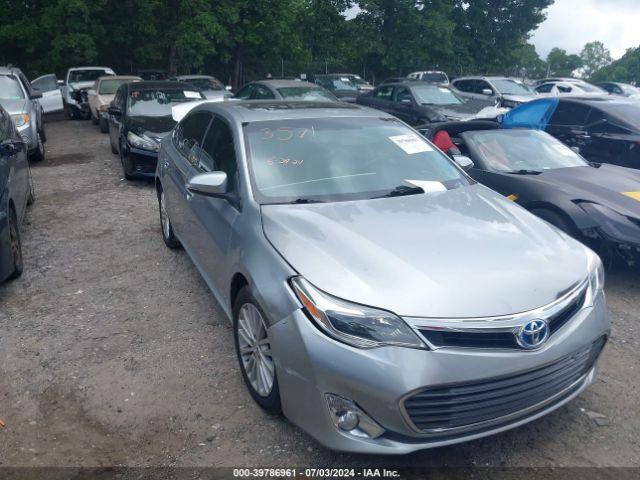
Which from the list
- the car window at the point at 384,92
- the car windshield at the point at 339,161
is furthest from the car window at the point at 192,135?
the car window at the point at 384,92

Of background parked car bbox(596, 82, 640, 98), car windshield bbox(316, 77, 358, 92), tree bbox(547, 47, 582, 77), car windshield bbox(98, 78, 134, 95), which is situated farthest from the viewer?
tree bbox(547, 47, 582, 77)

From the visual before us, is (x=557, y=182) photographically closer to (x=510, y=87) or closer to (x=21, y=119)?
(x=21, y=119)

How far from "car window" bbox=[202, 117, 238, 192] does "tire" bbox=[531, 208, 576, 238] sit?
3019 mm

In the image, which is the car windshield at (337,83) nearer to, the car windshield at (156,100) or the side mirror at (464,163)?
the car windshield at (156,100)

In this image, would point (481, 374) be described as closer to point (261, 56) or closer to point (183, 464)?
point (183, 464)

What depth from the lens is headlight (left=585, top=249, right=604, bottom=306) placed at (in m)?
3.08

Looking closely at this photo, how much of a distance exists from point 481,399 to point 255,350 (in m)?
1.28

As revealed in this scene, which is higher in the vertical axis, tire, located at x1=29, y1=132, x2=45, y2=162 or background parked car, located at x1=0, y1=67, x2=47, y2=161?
background parked car, located at x1=0, y1=67, x2=47, y2=161

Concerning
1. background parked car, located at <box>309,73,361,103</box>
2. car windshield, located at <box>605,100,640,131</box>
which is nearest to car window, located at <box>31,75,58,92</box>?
background parked car, located at <box>309,73,361,103</box>

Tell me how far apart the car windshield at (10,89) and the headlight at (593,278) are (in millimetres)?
10749

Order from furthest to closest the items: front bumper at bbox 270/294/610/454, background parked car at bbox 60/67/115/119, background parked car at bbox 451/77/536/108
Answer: background parked car at bbox 60/67/115/119 → background parked car at bbox 451/77/536/108 → front bumper at bbox 270/294/610/454

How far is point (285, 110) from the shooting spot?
15.0ft

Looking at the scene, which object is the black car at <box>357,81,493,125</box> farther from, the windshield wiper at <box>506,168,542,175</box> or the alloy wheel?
the alloy wheel

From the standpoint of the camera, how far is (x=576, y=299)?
9.73ft
